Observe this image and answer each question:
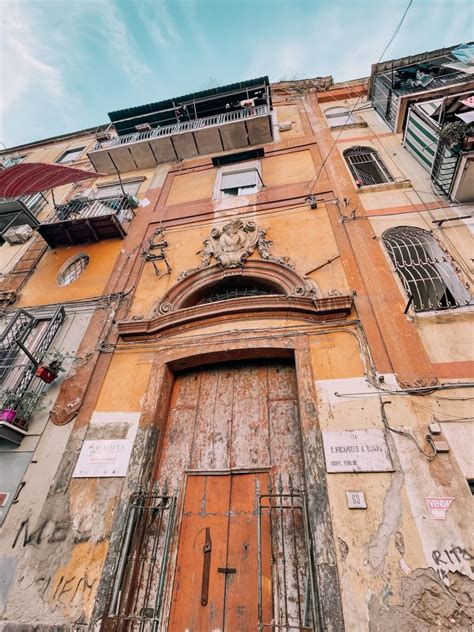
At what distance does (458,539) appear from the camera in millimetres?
3096

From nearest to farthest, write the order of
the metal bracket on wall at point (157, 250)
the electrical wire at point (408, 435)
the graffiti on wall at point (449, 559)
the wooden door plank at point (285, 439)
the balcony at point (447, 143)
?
the graffiti on wall at point (449, 559) < the electrical wire at point (408, 435) < the wooden door plank at point (285, 439) < the balcony at point (447, 143) < the metal bracket on wall at point (157, 250)

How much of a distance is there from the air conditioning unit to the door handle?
10573mm

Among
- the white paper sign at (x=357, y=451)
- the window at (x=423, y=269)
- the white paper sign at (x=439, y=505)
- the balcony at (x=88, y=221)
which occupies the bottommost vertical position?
the white paper sign at (x=439, y=505)

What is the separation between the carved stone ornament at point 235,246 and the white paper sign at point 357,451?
3574mm

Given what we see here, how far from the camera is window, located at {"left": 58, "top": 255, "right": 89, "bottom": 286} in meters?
8.07

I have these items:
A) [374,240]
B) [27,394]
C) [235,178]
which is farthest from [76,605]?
[235,178]

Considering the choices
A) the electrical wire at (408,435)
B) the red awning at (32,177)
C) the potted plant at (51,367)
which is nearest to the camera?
the electrical wire at (408,435)

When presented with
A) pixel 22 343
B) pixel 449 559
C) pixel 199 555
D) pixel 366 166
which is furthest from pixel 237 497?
pixel 366 166

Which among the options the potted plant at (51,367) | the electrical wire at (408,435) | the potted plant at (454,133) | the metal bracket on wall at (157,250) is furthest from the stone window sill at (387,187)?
the potted plant at (51,367)

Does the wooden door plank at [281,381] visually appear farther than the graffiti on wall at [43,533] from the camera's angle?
Yes

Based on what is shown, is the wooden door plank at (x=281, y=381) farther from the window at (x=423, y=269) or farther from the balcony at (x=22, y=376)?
the balcony at (x=22, y=376)

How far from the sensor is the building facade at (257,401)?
11.1ft

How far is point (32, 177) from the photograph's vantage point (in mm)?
8211

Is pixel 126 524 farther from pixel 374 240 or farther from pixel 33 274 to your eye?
pixel 33 274
